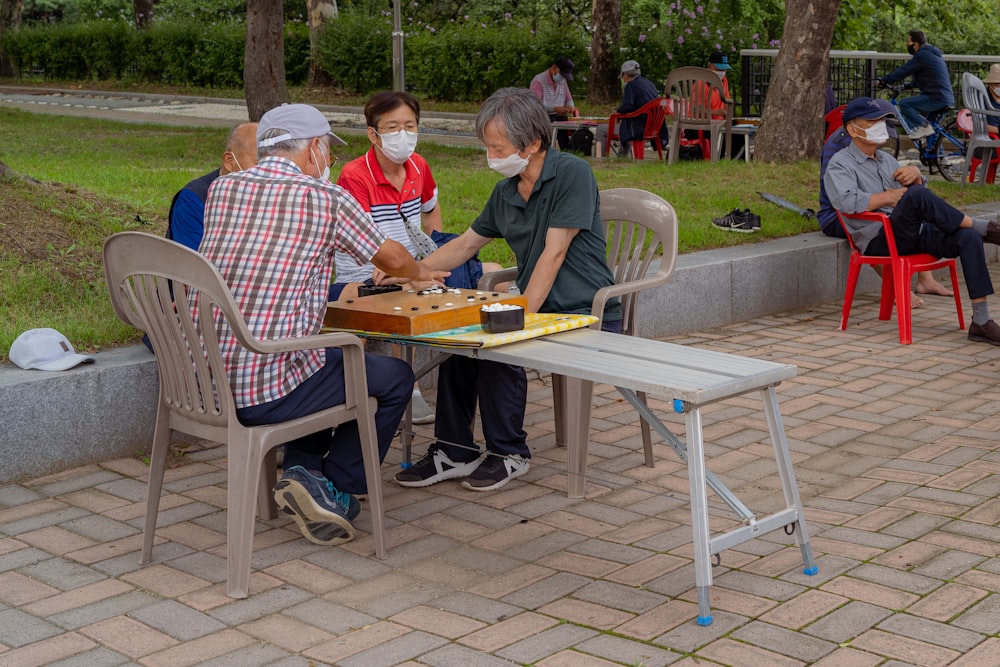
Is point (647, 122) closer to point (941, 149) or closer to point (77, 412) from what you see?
point (941, 149)

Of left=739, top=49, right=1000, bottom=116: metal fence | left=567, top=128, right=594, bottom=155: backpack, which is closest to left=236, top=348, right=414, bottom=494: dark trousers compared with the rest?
left=567, top=128, right=594, bottom=155: backpack

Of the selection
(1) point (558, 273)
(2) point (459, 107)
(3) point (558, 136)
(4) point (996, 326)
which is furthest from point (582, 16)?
(1) point (558, 273)

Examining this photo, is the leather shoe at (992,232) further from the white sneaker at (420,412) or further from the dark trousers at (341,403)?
the dark trousers at (341,403)

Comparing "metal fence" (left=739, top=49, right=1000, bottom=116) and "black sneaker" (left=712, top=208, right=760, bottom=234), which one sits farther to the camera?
"metal fence" (left=739, top=49, right=1000, bottom=116)

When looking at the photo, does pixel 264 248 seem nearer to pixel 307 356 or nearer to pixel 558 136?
pixel 307 356

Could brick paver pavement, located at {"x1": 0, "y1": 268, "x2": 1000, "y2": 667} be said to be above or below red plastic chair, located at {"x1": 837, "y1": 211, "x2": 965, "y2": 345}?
below

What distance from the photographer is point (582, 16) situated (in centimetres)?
3031

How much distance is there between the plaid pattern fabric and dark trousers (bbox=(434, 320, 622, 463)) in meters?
0.96

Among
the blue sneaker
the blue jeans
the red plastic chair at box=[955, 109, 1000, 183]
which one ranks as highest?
the blue jeans

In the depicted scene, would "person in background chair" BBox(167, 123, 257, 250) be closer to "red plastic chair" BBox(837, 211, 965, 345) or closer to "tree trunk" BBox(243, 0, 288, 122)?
"red plastic chair" BBox(837, 211, 965, 345)

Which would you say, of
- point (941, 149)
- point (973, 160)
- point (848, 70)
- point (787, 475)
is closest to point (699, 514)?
point (787, 475)

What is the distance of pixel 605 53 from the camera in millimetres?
22766

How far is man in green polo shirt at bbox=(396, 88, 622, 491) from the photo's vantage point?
4.91 m

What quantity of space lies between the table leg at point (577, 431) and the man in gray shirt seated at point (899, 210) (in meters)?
3.47
